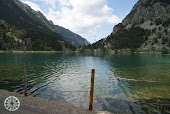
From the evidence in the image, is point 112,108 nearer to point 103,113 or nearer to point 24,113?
point 103,113

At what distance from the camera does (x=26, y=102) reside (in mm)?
9758

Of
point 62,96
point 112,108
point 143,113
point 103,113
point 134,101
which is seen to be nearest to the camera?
point 103,113

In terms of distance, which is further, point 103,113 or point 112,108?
point 112,108

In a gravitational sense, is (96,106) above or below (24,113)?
below

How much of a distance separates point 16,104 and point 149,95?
18.1 m

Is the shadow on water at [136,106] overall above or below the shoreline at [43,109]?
below

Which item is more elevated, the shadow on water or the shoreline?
the shoreline

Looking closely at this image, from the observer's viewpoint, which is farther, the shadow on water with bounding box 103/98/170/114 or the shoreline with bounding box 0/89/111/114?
the shadow on water with bounding box 103/98/170/114

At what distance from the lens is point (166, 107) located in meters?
13.8

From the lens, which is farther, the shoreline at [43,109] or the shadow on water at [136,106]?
the shadow on water at [136,106]

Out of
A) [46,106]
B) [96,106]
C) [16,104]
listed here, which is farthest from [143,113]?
[16,104]

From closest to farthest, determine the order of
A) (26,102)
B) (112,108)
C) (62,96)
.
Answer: (26,102)
(112,108)
(62,96)

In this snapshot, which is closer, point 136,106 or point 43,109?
point 43,109

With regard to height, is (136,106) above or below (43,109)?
below
